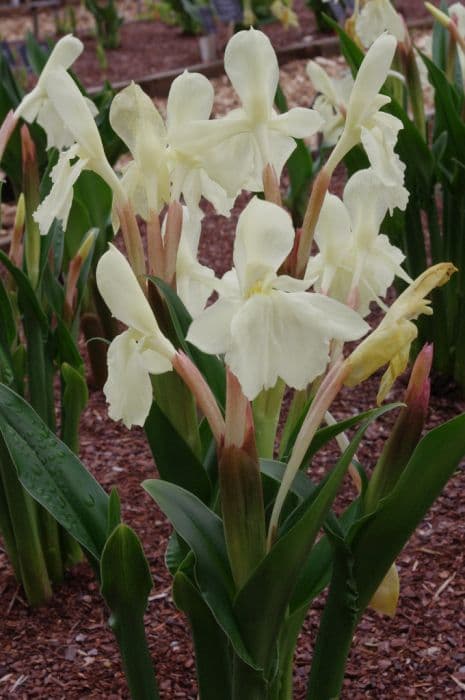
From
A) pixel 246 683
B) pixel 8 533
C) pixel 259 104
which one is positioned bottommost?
pixel 8 533

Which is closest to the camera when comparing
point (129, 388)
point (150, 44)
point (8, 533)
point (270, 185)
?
point (129, 388)

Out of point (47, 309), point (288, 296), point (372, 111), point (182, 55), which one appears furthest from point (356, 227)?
point (182, 55)

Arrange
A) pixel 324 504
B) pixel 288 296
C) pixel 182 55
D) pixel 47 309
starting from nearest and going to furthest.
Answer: pixel 288 296
pixel 324 504
pixel 47 309
pixel 182 55

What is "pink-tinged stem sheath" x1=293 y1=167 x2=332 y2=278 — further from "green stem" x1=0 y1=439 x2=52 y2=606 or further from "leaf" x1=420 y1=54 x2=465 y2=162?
"leaf" x1=420 y1=54 x2=465 y2=162

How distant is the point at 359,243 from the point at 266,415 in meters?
0.23

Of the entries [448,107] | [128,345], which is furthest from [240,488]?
[448,107]

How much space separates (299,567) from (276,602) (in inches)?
2.0

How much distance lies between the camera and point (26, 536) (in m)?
1.88

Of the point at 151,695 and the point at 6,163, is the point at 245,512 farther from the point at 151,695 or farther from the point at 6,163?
the point at 6,163

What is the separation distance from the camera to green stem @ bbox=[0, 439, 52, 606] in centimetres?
177

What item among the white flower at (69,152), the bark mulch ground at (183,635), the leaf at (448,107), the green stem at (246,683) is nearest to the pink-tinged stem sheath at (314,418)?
the green stem at (246,683)

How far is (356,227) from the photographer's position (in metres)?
1.27

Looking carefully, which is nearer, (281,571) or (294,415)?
(281,571)

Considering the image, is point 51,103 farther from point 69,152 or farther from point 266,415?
point 266,415
